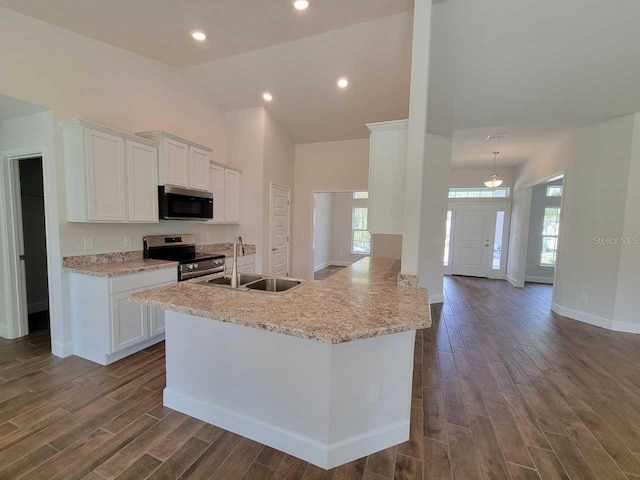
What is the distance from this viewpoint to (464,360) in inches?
120

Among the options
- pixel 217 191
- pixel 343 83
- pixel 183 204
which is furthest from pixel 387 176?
pixel 217 191

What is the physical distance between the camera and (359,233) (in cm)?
953

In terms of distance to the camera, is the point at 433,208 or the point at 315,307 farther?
the point at 433,208

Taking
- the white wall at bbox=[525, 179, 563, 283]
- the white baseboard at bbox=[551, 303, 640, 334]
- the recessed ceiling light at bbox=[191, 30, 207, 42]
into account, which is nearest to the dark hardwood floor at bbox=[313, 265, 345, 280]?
the white baseboard at bbox=[551, 303, 640, 334]

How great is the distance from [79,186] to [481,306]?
6095 millimetres

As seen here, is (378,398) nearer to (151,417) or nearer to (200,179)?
(151,417)

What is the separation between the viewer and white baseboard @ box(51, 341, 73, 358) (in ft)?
9.50

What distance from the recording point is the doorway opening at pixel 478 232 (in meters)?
7.49

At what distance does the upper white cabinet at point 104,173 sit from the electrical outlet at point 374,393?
10.1 ft

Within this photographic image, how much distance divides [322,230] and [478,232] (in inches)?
178

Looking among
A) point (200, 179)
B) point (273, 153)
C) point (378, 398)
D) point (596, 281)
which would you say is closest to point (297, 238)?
point (273, 153)

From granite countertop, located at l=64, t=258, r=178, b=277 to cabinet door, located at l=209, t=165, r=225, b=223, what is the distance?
1394 mm

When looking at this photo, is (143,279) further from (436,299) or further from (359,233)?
(359,233)

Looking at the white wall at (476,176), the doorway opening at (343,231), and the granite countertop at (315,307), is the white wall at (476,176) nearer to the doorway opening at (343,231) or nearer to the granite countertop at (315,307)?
the doorway opening at (343,231)
